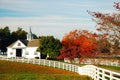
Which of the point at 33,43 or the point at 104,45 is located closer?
the point at 104,45

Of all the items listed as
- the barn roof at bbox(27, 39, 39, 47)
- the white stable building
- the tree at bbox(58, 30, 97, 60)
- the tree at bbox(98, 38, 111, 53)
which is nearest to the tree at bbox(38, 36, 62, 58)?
the tree at bbox(58, 30, 97, 60)

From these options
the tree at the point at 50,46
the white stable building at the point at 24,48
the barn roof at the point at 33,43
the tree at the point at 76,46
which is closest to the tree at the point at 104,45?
the tree at the point at 76,46

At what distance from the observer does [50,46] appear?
90.3 m

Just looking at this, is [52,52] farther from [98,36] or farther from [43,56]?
[98,36]

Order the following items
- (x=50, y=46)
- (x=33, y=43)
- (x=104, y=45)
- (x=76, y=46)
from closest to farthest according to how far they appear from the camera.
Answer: (x=104, y=45) → (x=76, y=46) → (x=50, y=46) → (x=33, y=43)

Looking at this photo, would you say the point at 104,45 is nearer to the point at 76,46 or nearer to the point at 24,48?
the point at 76,46

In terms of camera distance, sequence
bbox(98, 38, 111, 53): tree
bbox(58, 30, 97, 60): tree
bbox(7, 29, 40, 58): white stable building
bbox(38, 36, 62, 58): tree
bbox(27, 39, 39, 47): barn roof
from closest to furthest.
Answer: bbox(98, 38, 111, 53): tree, bbox(58, 30, 97, 60): tree, bbox(38, 36, 62, 58): tree, bbox(27, 39, 39, 47): barn roof, bbox(7, 29, 40, 58): white stable building

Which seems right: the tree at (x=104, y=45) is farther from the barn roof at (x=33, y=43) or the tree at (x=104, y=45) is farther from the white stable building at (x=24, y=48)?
the barn roof at (x=33, y=43)

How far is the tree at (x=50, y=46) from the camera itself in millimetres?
89500

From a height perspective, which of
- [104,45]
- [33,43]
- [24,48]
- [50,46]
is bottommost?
[104,45]

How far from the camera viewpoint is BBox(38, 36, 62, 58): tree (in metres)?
89.5

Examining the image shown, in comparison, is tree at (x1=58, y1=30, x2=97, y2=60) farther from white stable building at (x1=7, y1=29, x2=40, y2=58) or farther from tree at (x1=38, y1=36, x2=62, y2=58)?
white stable building at (x1=7, y1=29, x2=40, y2=58)

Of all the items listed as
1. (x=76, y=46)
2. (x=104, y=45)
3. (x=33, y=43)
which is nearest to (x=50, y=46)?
(x=76, y=46)

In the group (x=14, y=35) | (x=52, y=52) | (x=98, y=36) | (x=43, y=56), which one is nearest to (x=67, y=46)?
(x=52, y=52)
